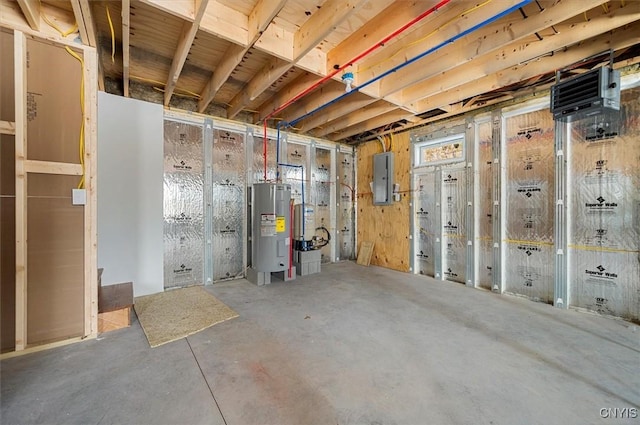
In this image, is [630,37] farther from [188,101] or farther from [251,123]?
[188,101]

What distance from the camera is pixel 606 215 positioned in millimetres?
2752

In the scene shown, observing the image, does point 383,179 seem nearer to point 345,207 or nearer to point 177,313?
point 345,207

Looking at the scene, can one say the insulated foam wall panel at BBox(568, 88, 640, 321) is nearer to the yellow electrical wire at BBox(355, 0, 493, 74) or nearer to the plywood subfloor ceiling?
the plywood subfloor ceiling

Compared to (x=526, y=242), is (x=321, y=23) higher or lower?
higher

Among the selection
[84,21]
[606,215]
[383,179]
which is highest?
[84,21]

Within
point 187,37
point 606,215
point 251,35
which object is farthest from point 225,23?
point 606,215

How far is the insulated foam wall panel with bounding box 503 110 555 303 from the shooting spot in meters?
3.12

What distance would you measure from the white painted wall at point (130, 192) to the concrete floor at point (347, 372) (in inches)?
42.7

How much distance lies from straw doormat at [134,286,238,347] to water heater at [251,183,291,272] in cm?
90

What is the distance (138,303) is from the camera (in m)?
3.06

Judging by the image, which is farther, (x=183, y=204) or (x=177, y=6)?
(x=183, y=204)

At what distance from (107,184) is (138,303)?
1.49m

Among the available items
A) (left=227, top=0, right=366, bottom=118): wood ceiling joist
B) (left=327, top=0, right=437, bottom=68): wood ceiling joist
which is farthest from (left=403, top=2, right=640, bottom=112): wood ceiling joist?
(left=227, top=0, right=366, bottom=118): wood ceiling joist

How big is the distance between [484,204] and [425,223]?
0.96 m
